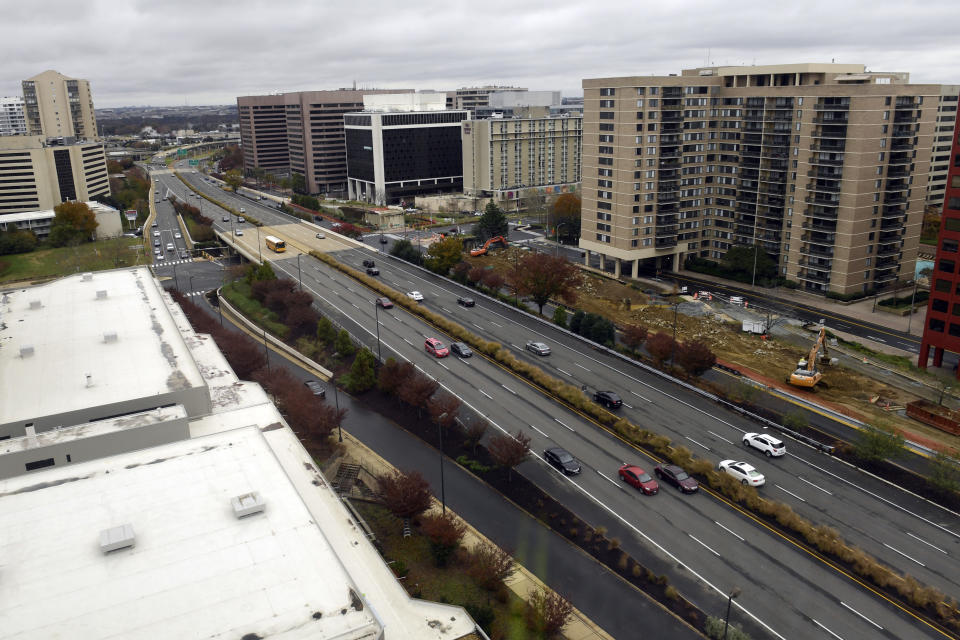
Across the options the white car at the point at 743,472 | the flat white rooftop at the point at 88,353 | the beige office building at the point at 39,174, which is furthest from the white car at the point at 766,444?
the beige office building at the point at 39,174

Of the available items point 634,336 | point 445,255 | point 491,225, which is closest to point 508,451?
point 634,336

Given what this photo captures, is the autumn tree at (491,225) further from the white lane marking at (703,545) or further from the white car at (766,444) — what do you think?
the white lane marking at (703,545)

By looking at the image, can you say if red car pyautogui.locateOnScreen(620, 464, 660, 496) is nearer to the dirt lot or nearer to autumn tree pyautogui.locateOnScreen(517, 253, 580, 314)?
the dirt lot

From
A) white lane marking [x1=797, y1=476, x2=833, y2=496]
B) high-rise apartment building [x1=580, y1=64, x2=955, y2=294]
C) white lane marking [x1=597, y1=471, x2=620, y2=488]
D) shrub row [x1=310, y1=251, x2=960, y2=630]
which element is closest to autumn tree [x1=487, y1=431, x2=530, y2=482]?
white lane marking [x1=597, y1=471, x2=620, y2=488]

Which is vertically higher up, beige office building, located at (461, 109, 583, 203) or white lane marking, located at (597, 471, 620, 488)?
beige office building, located at (461, 109, 583, 203)

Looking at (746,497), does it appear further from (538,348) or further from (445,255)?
(445,255)

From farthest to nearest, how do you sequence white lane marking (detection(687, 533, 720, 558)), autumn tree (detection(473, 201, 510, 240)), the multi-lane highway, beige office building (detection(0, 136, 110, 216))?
beige office building (detection(0, 136, 110, 216)) < autumn tree (detection(473, 201, 510, 240)) < white lane marking (detection(687, 533, 720, 558)) < the multi-lane highway

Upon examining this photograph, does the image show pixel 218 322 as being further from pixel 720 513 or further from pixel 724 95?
Answer: pixel 724 95
